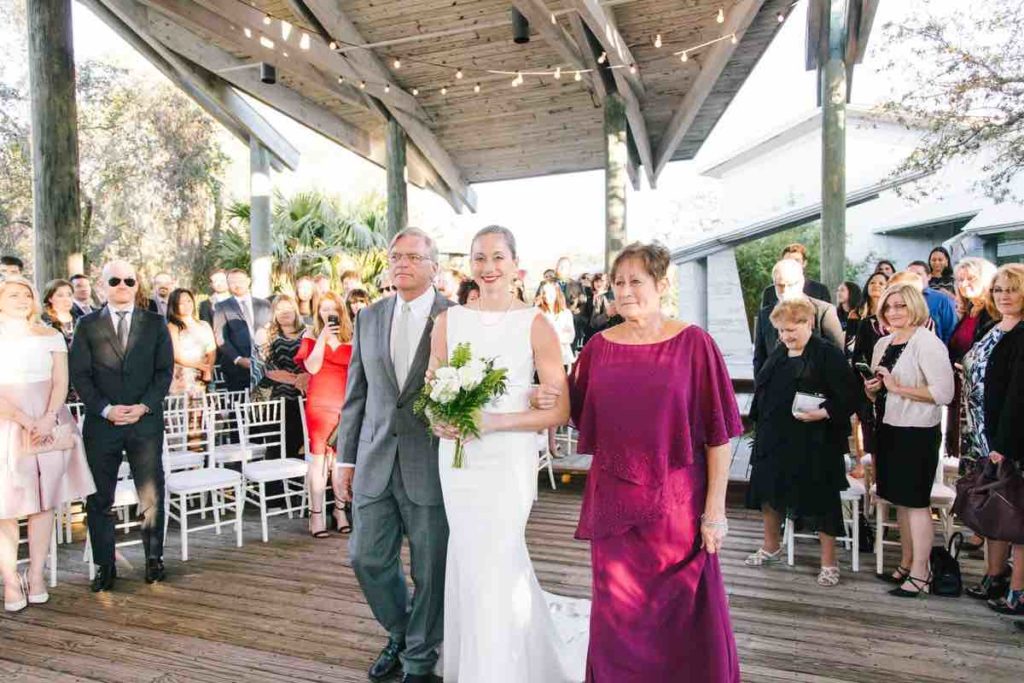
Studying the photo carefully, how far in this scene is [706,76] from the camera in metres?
9.09

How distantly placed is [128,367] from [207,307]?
3.96 metres

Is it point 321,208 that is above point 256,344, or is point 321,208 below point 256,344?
above

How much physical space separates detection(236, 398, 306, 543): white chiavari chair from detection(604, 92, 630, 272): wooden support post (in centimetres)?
484

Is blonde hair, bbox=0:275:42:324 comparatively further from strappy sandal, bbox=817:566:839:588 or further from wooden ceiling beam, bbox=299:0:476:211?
wooden ceiling beam, bbox=299:0:476:211

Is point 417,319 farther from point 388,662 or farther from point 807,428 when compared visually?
point 807,428

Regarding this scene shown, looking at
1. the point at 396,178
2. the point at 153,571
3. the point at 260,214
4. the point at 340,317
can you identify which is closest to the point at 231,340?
the point at 340,317

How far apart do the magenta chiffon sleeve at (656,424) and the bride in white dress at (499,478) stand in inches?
8.8

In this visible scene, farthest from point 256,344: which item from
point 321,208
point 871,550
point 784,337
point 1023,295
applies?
point 321,208

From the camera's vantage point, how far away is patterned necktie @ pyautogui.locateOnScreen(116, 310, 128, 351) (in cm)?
412

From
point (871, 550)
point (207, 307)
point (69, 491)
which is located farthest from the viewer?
point (207, 307)

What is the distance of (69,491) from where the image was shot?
158 inches

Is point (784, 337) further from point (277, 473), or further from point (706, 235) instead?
point (706, 235)

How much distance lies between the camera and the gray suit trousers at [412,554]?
2.87 metres

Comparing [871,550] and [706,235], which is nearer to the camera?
[871,550]
